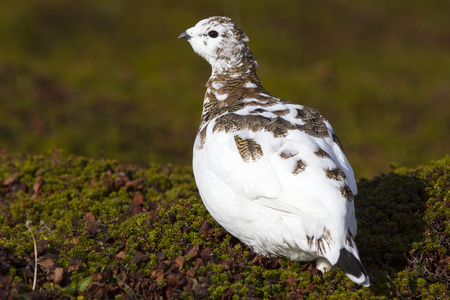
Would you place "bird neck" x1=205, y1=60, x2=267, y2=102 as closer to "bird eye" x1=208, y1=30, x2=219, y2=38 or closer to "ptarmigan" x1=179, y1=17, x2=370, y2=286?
"bird eye" x1=208, y1=30, x2=219, y2=38

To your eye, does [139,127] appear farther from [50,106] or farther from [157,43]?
[157,43]

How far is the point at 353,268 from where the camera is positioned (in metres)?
3.52

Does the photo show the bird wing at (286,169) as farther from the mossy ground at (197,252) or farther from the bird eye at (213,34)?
the bird eye at (213,34)

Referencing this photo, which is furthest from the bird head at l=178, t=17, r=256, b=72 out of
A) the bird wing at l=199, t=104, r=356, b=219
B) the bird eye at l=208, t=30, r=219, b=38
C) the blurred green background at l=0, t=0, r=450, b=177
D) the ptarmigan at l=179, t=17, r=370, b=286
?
the blurred green background at l=0, t=0, r=450, b=177

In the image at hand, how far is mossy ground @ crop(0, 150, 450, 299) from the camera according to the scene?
12.5 ft

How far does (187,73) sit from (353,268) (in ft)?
41.3

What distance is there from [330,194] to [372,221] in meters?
1.73

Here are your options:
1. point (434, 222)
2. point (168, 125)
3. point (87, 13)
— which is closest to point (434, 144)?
point (168, 125)

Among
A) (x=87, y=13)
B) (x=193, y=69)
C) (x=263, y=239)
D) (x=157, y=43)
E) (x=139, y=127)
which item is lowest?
(x=263, y=239)

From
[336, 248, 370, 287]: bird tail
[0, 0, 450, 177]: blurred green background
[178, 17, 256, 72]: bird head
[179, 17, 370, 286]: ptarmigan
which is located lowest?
[336, 248, 370, 287]: bird tail

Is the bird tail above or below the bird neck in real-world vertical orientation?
below

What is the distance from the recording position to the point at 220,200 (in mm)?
3994

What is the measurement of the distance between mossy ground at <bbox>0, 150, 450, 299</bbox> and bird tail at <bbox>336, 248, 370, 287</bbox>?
44cm

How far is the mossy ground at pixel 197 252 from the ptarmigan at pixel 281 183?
302mm
